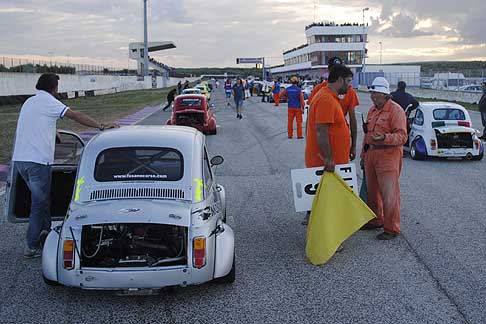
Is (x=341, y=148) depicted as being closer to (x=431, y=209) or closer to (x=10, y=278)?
(x=431, y=209)

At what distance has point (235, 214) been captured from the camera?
8328 mm

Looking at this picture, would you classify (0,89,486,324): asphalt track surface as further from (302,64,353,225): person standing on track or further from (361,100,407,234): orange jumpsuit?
(302,64,353,225): person standing on track

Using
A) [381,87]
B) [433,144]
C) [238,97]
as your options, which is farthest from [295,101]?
[381,87]

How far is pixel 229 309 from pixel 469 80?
44.3 metres

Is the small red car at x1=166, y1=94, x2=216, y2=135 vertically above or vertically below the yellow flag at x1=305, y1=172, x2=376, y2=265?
above

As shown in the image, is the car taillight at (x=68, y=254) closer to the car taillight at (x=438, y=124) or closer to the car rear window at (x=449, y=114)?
the car taillight at (x=438, y=124)

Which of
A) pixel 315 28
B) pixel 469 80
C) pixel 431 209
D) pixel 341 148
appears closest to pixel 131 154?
pixel 341 148

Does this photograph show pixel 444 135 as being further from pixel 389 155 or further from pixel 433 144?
pixel 389 155

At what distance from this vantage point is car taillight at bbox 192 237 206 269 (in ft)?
16.3

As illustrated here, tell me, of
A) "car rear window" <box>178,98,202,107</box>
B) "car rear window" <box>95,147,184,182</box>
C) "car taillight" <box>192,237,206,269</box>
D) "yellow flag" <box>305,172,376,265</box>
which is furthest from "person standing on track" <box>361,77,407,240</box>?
"car rear window" <box>178,98,202,107</box>

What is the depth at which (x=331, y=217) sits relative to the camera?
624cm

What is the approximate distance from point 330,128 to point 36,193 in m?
3.31

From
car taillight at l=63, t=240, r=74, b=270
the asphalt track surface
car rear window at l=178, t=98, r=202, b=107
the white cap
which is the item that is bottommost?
the asphalt track surface

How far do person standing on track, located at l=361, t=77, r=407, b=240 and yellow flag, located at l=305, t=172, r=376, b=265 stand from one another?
66 cm
